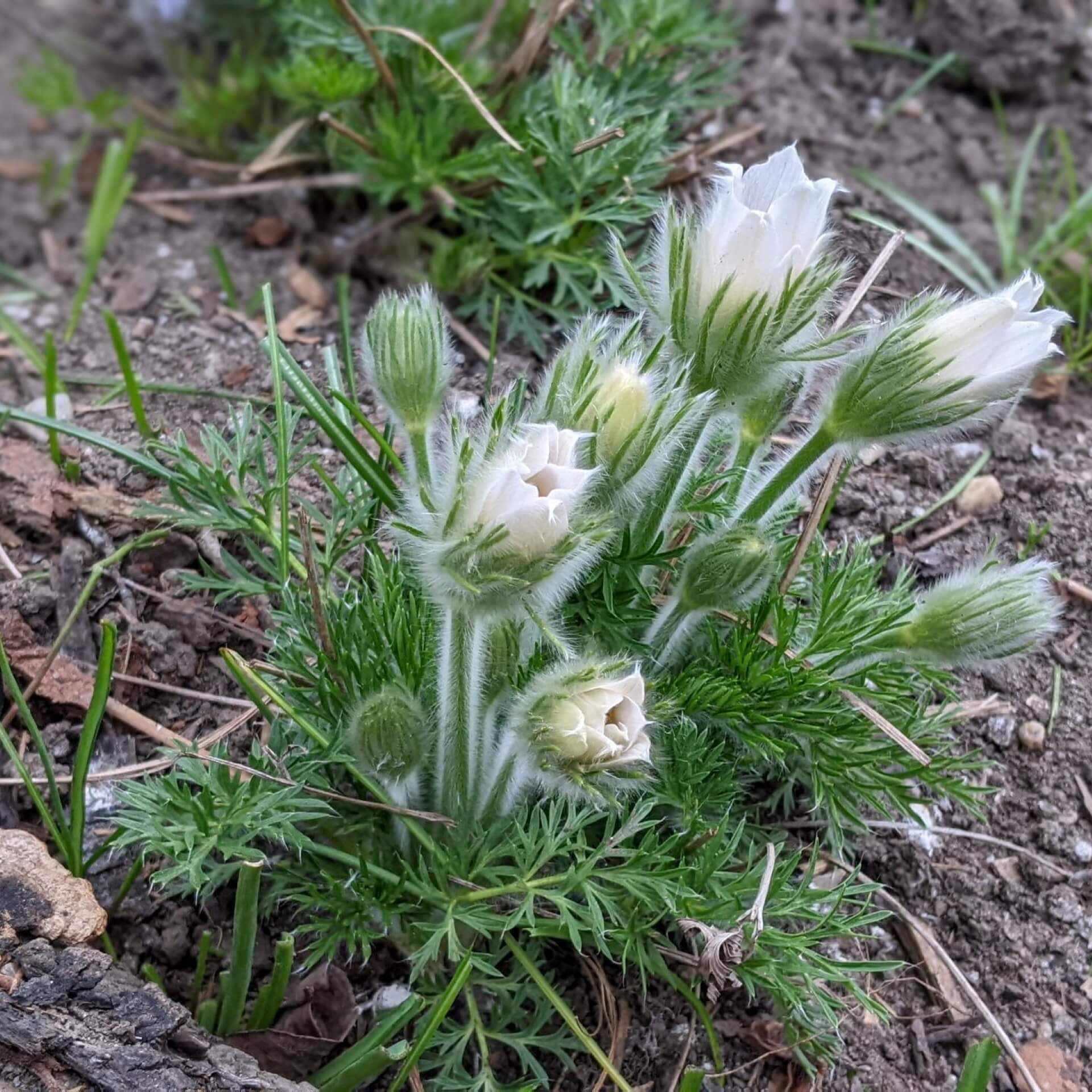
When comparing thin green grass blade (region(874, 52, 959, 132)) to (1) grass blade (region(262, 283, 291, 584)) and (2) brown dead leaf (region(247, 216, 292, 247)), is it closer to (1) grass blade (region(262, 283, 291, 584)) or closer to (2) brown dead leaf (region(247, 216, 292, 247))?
(2) brown dead leaf (region(247, 216, 292, 247))

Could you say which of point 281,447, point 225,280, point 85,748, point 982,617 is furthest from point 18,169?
point 982,617

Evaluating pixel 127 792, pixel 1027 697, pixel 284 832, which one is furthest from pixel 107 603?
pixel 1027 697

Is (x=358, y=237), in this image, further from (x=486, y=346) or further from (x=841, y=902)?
(x=841, y=902)

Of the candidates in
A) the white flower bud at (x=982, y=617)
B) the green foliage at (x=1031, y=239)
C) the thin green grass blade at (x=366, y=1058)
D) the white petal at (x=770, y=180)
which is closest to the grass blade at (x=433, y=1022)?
the thin green grass blade at (x=366, y=1058)

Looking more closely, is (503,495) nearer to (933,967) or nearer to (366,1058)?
(366,1058)

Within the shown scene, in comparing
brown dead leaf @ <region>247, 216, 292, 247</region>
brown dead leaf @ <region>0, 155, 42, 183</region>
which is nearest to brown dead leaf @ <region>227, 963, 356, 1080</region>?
brown dead leaf @ <region>247, 216, 292, 247</region>
